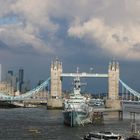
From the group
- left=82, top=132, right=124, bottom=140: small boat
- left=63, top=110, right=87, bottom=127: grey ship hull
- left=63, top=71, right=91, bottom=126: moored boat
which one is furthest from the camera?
left=63, top=71, right=91, bottom=126: moored boat

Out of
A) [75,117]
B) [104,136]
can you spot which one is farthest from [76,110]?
[104,136]

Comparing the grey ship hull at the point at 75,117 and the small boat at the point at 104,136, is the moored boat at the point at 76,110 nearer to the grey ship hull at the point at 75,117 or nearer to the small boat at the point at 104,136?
the grey ship hull at the point at 75,117

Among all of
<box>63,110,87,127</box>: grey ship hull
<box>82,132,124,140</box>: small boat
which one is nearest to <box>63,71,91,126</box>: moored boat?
<box>63,110,87,127</box>: grey ship hull

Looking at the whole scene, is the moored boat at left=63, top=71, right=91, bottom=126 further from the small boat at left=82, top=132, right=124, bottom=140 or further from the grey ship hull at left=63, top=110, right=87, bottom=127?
the small boat at left=82, top=132, right=124, bottom=140

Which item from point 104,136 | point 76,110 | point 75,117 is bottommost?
point 104,136

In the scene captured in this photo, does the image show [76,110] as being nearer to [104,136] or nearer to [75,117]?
[75,117]

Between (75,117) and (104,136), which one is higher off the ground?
Answer: (75,117)

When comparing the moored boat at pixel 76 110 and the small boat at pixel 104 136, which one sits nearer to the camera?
the small boat at pixel 104 136

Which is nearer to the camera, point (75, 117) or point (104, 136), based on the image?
point (104, 136)

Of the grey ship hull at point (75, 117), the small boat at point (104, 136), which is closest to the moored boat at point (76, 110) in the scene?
the grey ship hull at point (75, 117)

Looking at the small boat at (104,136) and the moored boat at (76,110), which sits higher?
the moored boat at (76,110)

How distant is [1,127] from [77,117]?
14102mm

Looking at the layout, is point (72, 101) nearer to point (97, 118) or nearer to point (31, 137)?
point (97, 118)

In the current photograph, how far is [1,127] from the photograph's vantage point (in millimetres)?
118500
